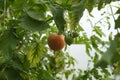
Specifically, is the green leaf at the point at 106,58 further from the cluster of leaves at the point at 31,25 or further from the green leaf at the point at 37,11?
the green leaf at the point at 37,11

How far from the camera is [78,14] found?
71cm

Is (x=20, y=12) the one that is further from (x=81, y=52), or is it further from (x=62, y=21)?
(x=81, y=52)

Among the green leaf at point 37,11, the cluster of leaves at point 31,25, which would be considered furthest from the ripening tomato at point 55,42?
the green leaf at point 37,11

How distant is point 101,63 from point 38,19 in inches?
23.9

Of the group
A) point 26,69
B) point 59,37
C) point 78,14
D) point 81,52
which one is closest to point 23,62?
point 26,69

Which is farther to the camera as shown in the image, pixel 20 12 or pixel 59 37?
pixel 59 37

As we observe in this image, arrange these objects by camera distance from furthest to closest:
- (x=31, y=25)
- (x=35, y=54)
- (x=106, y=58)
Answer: (x=35, y=54)
(x=31, y=25)
(x=106, y=58)

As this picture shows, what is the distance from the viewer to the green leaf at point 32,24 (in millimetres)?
879

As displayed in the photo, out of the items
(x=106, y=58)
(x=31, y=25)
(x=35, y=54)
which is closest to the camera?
Result: (x=106, y=58)

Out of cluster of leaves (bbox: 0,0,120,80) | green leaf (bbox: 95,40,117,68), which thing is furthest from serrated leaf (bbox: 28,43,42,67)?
green leaf (bbox: 95,40,117,68)

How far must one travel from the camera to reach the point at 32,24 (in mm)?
892

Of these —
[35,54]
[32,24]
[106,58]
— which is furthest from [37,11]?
[106,58]

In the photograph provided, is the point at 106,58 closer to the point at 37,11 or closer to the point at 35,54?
the point at 37,11

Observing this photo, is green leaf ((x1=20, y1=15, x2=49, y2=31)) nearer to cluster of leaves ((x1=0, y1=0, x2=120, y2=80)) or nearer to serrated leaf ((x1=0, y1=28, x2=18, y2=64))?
cluster of leaves ((x1=0, y1=0, x2=120, y2=80))
